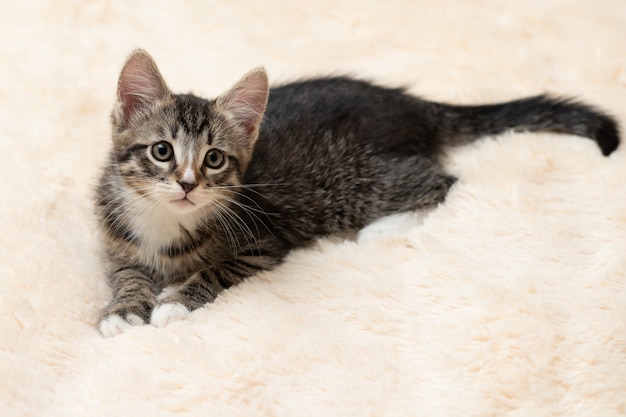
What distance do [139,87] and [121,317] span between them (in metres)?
0.65

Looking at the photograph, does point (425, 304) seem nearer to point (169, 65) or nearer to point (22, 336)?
point (22, 336)

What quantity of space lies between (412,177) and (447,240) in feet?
1.15

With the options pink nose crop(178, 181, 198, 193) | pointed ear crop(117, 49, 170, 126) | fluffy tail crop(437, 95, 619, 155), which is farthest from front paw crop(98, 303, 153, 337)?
fluffy tail crop(437, 95, 619, 155)

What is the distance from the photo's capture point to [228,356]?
5.68 feet

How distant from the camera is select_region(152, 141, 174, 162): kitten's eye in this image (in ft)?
6.43

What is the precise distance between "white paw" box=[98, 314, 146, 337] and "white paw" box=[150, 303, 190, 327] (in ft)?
0.15

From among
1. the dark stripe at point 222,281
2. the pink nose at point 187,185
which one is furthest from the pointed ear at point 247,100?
the dark stripe at point 222,281

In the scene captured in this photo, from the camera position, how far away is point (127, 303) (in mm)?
1970

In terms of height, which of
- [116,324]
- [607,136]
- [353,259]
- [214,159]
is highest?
[607,136]

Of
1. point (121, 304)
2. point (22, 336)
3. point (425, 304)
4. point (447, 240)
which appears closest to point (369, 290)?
point (425, 304)

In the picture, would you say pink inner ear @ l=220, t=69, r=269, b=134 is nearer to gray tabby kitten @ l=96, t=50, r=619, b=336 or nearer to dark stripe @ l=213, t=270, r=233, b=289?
gray tabby kitten @ l=96, t=50, r=619, b=336

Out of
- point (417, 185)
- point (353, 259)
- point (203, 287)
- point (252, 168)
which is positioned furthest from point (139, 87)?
point (417, 185)

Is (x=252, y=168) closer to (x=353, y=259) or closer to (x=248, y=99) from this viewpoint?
(x=248, y=99)

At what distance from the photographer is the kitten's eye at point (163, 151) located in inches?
77.2
